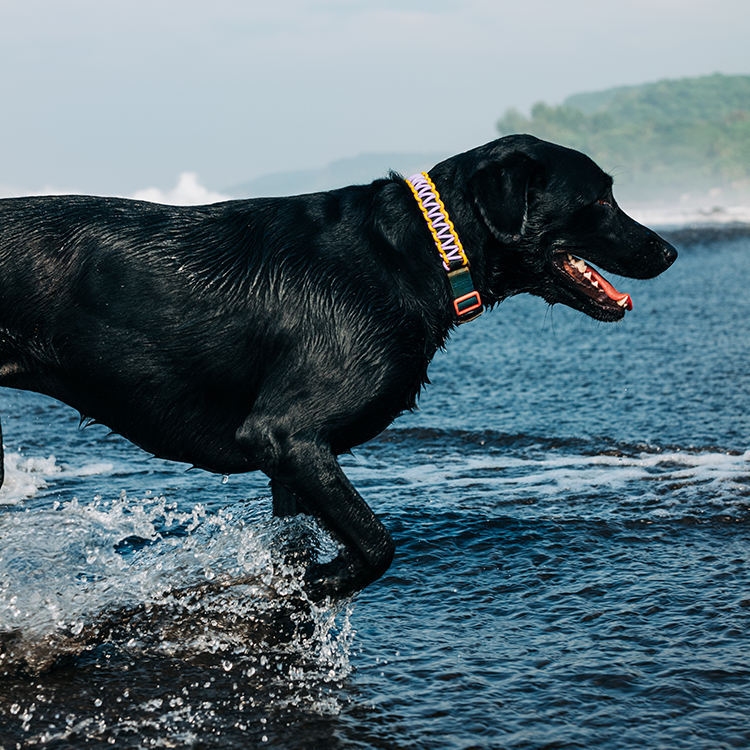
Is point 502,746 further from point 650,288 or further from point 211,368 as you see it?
point 650,288

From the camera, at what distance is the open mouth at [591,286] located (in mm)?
3924

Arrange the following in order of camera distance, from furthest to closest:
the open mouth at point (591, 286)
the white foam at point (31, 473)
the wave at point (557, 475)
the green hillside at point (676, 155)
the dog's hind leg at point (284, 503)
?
the green hillside at point (676, 155) → the white foam at point (31, 473) → the wave at point (557, 475) → the dog's hind leg at point (284, 503) → the open mouth at point (591, 286)

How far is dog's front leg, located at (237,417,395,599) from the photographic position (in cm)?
334

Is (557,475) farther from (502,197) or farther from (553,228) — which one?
(502,197)

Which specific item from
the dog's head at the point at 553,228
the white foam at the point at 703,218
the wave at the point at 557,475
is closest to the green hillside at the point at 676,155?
the white foam at the point at 703,218

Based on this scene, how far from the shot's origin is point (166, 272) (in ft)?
11.3

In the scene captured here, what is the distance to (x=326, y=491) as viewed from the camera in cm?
335

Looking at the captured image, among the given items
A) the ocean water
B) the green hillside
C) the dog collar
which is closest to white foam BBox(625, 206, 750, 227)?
the ocean water

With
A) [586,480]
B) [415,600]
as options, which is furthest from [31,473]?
[586,480]

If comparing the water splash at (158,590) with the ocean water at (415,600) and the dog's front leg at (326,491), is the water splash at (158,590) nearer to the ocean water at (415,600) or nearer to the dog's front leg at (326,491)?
the ocean water at (415,600)

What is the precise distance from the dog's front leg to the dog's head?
1070 millimetres

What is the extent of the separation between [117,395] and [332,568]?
3.46ft

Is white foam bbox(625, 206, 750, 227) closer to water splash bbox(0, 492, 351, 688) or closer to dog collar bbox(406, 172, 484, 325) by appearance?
water splash bbox(0, 492, 351, 688)

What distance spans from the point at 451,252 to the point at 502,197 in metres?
0.31
